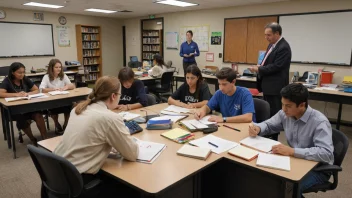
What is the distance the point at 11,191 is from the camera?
2607 mm

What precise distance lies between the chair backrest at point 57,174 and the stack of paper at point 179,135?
0.77 m

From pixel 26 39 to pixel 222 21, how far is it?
5.43m

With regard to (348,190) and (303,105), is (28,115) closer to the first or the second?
(303,105)

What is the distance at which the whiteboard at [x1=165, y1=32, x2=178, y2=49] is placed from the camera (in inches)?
314

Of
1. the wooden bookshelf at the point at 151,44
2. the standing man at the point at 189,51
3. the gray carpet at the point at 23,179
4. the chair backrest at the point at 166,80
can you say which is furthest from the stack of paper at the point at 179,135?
the wooden bookshelf at the point at 151,44

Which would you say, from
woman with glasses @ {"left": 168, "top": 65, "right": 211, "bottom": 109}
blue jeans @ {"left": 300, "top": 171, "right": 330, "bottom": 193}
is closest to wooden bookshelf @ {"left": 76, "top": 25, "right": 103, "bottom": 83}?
woman with glasses @ {"left": 168, "top": 65, "right": 211, "bottom": 109}

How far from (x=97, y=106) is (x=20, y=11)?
7272 millimetres

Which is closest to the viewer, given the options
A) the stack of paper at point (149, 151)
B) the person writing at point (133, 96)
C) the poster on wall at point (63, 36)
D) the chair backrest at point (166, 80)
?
the stack of paper at point (149, 151)

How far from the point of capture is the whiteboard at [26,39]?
7.07 meters

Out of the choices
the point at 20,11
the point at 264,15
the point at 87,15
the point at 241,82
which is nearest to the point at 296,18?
the point at 264,15

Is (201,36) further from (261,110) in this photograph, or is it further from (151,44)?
(261,110)

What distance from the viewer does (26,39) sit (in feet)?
24.4

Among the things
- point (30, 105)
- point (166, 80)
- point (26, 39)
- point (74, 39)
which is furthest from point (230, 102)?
point (74, 39)

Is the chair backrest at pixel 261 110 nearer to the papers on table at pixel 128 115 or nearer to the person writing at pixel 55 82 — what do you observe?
the papers on table at pixel 128 115
